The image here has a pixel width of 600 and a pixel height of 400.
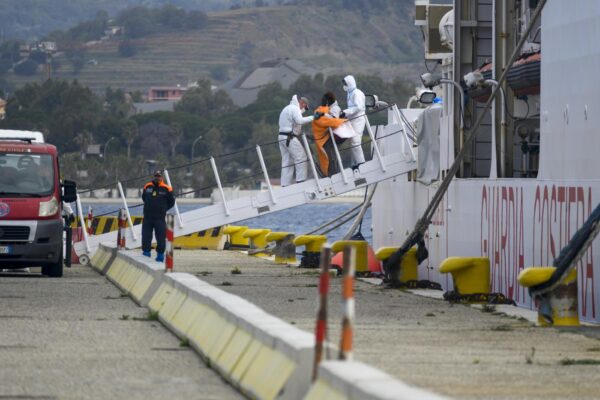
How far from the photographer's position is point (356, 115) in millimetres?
32000

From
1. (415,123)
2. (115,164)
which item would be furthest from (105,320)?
(115,164)

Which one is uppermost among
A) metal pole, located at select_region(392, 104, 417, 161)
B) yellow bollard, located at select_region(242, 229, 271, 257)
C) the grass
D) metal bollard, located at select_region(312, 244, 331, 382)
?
metal pole, located at select_region(392, 104, 417, 161)

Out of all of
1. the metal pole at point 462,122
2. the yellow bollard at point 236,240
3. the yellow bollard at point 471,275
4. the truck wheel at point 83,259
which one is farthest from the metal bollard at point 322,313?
the yellow bollard at point 236,240

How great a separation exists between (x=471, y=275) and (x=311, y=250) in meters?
11.2

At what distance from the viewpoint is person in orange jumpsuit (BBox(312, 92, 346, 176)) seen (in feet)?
103

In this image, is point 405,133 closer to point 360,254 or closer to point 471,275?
point 360,254

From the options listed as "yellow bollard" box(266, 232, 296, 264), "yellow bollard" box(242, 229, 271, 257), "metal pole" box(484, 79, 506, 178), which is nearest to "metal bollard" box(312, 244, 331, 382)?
"metal pole" box(484, 79, 506, 178)

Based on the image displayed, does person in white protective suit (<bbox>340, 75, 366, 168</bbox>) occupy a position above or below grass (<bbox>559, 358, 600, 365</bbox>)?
above

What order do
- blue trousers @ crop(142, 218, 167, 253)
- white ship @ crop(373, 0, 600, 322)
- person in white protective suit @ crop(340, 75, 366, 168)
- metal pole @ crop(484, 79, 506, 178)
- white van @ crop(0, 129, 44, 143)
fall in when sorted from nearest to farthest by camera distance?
white ship @ crop(373, 0, 600, 322), metal pole @ crop(484, 79, 506, 178), blue trousers @ crop(142, 218, 167, 253), white van @ crop(0, 129, 44, 143), person in white protective suit @ crop(340, 75, 366, 168)

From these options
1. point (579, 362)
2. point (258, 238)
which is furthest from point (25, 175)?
point (579, 362)

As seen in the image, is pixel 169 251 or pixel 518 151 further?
pixel 518 151

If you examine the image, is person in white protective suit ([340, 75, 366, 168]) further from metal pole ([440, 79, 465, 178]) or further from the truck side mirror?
the truck side mirror

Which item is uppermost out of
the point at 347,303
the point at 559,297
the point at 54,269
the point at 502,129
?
the point at 502,129

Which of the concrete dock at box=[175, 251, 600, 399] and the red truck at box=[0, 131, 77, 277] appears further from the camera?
the red truck at box=[0, 131, 77, 277]
